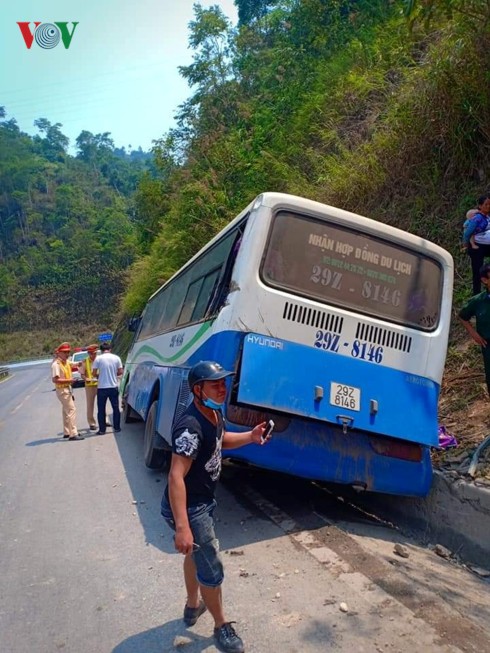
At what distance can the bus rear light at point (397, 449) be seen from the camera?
5465 millimetres

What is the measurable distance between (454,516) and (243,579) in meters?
1.93

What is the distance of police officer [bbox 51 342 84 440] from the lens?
36.0ft

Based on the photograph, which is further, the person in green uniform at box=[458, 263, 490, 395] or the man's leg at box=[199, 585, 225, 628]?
the person in green uniform at box=[458, 263, 490, 395]

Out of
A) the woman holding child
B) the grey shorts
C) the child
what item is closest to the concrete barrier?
the grey shorts

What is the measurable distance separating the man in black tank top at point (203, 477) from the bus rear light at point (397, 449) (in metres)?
2.34

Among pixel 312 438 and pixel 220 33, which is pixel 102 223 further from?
pixel 312 438

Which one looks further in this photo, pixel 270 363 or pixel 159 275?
pixel 159 275

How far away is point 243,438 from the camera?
3.59m

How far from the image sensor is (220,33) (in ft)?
97.7

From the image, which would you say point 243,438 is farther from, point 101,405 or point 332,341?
point 101,405

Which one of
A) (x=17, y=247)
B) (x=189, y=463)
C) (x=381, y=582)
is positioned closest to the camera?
(x=189, y=463)

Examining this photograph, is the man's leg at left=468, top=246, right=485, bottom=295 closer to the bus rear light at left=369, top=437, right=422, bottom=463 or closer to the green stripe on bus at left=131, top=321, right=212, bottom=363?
the bus rear light at left=369, top=437, right=422, bottom=463

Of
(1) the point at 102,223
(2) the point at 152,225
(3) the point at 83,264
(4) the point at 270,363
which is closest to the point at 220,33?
(2) the point at 152,225

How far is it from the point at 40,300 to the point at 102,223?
15684 mm
